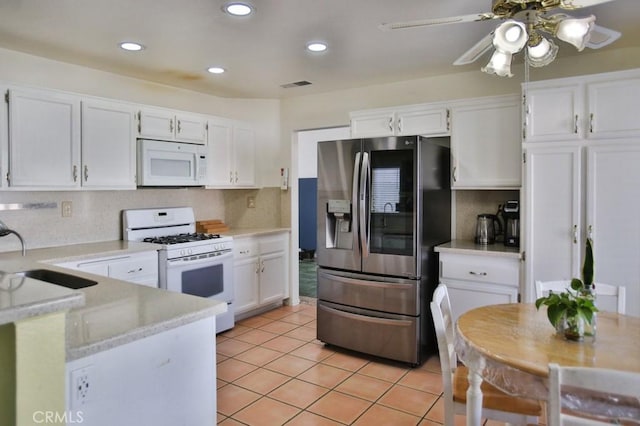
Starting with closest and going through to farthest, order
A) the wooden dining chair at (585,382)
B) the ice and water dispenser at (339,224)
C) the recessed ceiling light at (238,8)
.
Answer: the wooden dining chair at (585,382) < the recessed ceiling light at (238,8) < the ice and water dispenser at (339,224)

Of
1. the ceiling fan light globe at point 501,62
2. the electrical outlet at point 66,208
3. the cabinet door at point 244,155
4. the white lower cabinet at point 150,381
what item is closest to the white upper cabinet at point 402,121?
the cabinet door at point 244,155

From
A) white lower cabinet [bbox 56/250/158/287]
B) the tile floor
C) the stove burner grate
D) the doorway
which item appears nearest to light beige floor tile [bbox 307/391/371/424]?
the tile floor

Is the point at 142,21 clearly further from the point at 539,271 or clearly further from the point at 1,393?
the point at 539,271

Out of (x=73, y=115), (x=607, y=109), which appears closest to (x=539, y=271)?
(x=607, y=109)

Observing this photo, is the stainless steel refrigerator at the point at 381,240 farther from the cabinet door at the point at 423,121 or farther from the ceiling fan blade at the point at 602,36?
the ceiling fan blade at the point at 602,36

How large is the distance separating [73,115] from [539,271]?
362cm

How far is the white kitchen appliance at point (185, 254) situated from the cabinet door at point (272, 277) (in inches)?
20.8

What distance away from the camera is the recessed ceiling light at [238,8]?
248 centimetres

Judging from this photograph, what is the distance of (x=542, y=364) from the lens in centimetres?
149

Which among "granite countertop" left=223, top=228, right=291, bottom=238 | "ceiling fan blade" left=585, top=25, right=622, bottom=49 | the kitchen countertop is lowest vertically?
the kitchen countertop

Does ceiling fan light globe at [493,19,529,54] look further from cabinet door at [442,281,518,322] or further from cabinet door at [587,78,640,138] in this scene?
cabinet door at [442,281,518,322]

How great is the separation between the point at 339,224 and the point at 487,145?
1.35 metres

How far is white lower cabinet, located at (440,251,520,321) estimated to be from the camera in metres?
3.18

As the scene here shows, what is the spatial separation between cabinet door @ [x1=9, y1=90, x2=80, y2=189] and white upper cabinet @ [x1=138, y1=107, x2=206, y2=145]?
22.7 inches
